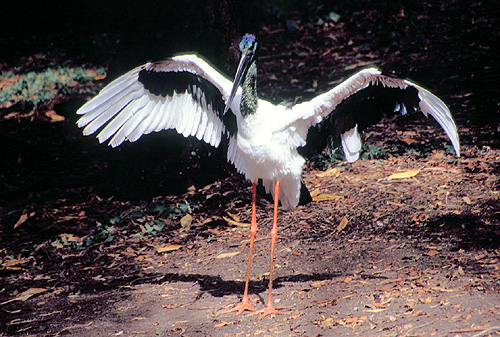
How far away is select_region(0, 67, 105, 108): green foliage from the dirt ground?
4.32 feet

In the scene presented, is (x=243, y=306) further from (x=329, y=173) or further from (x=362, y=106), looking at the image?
(x=329, y=173)

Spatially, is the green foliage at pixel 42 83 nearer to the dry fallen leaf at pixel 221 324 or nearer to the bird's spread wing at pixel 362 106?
the bird's spread wing at pixel 362 106

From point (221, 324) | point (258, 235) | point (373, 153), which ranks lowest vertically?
point (221, 324)

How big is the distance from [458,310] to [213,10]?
14.5ft

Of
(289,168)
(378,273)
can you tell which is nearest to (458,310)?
(378,273)

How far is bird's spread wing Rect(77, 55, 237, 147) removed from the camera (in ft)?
14.5

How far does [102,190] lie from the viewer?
22.3 feet

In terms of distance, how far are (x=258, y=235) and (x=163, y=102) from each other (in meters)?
1.59

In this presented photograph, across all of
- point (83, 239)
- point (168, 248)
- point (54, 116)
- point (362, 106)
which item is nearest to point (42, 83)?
point (54, 116)

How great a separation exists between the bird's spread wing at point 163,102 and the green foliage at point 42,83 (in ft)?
19.5

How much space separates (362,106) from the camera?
14.5 ft

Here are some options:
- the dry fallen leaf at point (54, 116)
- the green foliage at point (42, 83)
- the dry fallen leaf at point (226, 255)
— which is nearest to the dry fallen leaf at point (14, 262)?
the dry fallen leaf at point (226, 255)

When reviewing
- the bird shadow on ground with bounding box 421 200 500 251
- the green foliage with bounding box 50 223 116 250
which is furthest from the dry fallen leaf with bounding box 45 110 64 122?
the bird shadow on ground with bounding box 421 200 500 251

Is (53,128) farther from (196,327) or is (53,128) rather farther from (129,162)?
(196,327)
